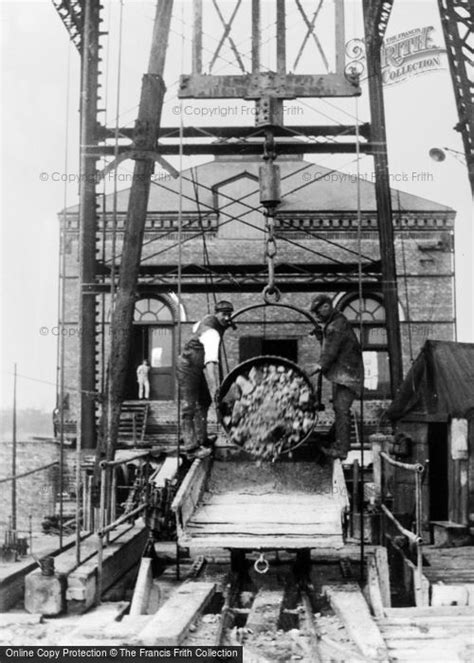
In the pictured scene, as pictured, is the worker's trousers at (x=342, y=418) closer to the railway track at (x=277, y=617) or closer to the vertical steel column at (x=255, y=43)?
the railway track at (x=277, y=617)

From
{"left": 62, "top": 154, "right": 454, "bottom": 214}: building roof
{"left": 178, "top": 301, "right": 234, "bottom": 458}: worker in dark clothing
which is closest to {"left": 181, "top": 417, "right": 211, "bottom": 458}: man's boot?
{"left": 178, "top": 301, "right": 234, "bottom": 458}: worker in dark clothing

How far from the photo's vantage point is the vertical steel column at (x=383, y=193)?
11.2 meters

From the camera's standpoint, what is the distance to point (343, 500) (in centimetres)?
641

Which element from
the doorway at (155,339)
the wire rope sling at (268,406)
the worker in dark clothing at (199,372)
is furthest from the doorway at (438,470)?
the doorway at (155,339)

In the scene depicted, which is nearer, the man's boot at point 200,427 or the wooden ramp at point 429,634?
the wooden ramp at point 429,634

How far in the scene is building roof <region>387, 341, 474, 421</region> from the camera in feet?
31.5

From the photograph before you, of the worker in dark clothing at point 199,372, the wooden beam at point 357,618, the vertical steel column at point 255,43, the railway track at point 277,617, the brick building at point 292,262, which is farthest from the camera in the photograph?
the brick building at point 292,262

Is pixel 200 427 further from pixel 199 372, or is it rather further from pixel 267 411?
pixel 267 411

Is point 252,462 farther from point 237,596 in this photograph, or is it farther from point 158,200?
point 158,200

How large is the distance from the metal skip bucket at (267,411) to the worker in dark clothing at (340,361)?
40cm

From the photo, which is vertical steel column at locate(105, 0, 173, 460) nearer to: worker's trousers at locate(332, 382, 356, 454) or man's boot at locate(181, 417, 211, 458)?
man's boot at locate(181, 417, 211, 458)

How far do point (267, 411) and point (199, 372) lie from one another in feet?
2.95

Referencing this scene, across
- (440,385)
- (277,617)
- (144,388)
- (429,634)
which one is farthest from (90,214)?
(144,388)

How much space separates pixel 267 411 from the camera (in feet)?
25.6
